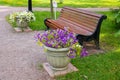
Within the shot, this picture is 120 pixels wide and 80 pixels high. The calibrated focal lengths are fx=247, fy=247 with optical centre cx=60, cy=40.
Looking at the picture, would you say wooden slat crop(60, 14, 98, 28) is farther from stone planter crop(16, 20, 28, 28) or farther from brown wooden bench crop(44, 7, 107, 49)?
stone planter crop(16, 20, 28, 28)

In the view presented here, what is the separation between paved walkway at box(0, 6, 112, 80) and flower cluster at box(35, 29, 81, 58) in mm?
699

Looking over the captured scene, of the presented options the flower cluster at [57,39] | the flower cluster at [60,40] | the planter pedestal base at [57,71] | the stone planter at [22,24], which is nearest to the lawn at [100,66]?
the planter pedestal base at [57,71]

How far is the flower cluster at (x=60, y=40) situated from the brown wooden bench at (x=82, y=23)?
1.33m

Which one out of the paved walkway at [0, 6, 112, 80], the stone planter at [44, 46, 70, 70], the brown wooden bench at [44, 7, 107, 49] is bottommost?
the paved walkway at [0, 6, 112, 80]

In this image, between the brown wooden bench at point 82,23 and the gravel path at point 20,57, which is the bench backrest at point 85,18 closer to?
the brown wooden bench at point 82,23

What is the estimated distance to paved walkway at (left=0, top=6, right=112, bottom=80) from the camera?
5062mm

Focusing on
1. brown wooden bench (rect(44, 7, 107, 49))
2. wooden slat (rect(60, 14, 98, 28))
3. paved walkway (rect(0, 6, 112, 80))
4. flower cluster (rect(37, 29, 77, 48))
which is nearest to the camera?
flower cluster (rect(37, 29, 77, 48))

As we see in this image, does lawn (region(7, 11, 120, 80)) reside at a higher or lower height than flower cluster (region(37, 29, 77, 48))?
lower

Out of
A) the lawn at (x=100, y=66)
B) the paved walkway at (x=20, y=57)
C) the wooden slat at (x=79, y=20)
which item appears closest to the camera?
the lawn at (x=100, y=66)

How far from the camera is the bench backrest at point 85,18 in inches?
248

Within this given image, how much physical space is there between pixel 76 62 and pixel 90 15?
1.63m

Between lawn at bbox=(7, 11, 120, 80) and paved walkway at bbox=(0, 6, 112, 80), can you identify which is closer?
lawn at bbox=(7, 11, 120, 80)

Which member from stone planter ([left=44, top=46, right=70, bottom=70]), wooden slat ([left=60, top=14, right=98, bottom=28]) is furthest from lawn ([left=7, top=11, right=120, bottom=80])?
wooden slat ([left=60, top=14, right=98, bottom=28])

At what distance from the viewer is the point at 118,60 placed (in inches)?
228
